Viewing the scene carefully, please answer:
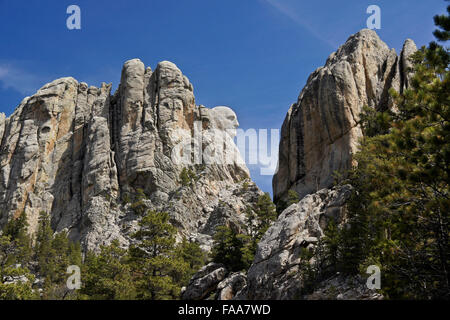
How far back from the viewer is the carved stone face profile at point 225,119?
9519 cm

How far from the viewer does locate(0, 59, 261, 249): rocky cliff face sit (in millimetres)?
70312

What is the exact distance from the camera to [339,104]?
43906 mm

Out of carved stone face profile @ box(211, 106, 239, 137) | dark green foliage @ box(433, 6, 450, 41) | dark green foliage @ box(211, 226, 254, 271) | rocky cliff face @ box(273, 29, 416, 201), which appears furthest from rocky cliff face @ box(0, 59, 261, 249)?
dark green foliage @ box(433, 6, 450, 41)

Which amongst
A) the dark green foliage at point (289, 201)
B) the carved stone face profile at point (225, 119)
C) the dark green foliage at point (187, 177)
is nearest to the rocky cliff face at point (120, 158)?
the dark green foliage at point (187, 177)

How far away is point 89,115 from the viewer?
92688 millimetres

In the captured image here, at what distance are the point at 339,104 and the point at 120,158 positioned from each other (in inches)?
1836

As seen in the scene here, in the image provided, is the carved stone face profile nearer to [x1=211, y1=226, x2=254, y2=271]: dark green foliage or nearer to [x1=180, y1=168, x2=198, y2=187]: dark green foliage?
[x1=180, y1=168, x2=198, y2=187]: dark green foliage

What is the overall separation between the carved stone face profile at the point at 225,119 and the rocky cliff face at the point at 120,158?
0.83 meters

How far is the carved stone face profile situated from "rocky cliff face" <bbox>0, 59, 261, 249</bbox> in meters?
0.83

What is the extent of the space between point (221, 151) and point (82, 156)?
2762 cm
